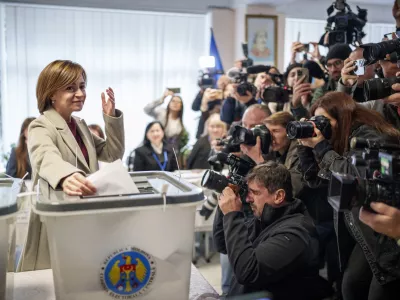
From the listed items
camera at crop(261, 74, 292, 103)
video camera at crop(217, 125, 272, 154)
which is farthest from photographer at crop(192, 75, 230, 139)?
video camera at crop(217, 125, 272, 154)

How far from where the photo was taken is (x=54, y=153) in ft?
4.07

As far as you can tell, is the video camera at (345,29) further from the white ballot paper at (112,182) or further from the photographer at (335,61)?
the white ballot paper at (112,182)

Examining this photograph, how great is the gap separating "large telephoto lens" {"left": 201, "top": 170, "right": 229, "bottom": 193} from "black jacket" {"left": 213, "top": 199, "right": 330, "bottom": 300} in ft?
0.44

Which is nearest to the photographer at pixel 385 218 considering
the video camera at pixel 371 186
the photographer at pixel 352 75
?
the video camera at pixel 371 186

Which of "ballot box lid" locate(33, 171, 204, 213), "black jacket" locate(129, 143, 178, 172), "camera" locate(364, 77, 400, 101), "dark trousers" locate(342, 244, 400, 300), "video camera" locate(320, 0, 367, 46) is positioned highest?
"video camera" locate(320, 0, 367, 46)

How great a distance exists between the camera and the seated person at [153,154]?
Result: 394 centimetres

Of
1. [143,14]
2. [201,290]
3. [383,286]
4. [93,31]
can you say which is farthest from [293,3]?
[201,290]

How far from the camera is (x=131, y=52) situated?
18.7 feet

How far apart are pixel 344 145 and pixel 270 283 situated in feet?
2.06

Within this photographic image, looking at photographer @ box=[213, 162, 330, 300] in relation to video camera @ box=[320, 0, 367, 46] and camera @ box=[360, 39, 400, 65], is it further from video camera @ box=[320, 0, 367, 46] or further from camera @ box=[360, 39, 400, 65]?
video camera @ box=[320, 0, 367, 46]

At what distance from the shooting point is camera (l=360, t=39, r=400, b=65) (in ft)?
5.38

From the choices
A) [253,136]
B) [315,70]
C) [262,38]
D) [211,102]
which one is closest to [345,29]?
[315,70]

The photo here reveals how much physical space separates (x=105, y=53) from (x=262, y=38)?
1915 millimetres

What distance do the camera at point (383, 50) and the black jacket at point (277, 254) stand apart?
1.97 feet
